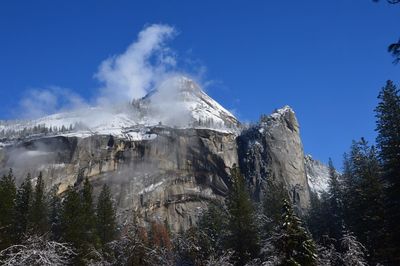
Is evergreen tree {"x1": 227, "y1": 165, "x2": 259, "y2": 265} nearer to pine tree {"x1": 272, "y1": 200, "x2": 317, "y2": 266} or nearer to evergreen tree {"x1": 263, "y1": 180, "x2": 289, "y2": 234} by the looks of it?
evergreen tree {"x1": 263, "y1": 180, "x2": 289, "y2": 234}

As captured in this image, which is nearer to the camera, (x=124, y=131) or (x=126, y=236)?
(x=126, y=236)

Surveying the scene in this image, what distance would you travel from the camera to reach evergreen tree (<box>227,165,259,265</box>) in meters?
47.1

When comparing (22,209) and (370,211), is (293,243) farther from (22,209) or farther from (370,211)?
(22,209)

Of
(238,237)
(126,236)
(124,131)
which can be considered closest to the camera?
(126,236)

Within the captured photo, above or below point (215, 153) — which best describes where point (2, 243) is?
below

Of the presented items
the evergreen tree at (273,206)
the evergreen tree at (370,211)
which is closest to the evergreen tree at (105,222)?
the evergreen tree at (273,206)

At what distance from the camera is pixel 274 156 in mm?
159625

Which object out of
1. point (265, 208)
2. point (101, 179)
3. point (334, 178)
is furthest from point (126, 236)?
point (101, 179)

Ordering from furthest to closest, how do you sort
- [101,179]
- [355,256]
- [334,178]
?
[101,179] → [334,178] → [355,256]

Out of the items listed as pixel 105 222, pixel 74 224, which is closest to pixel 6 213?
pixel 74 224

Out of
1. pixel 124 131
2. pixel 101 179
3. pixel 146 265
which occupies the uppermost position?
pixel 124 131

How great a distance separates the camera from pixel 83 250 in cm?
4819

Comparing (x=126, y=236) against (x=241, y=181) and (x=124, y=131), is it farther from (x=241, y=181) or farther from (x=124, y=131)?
(x=124, y=131)

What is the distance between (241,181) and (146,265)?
32.4 meters
